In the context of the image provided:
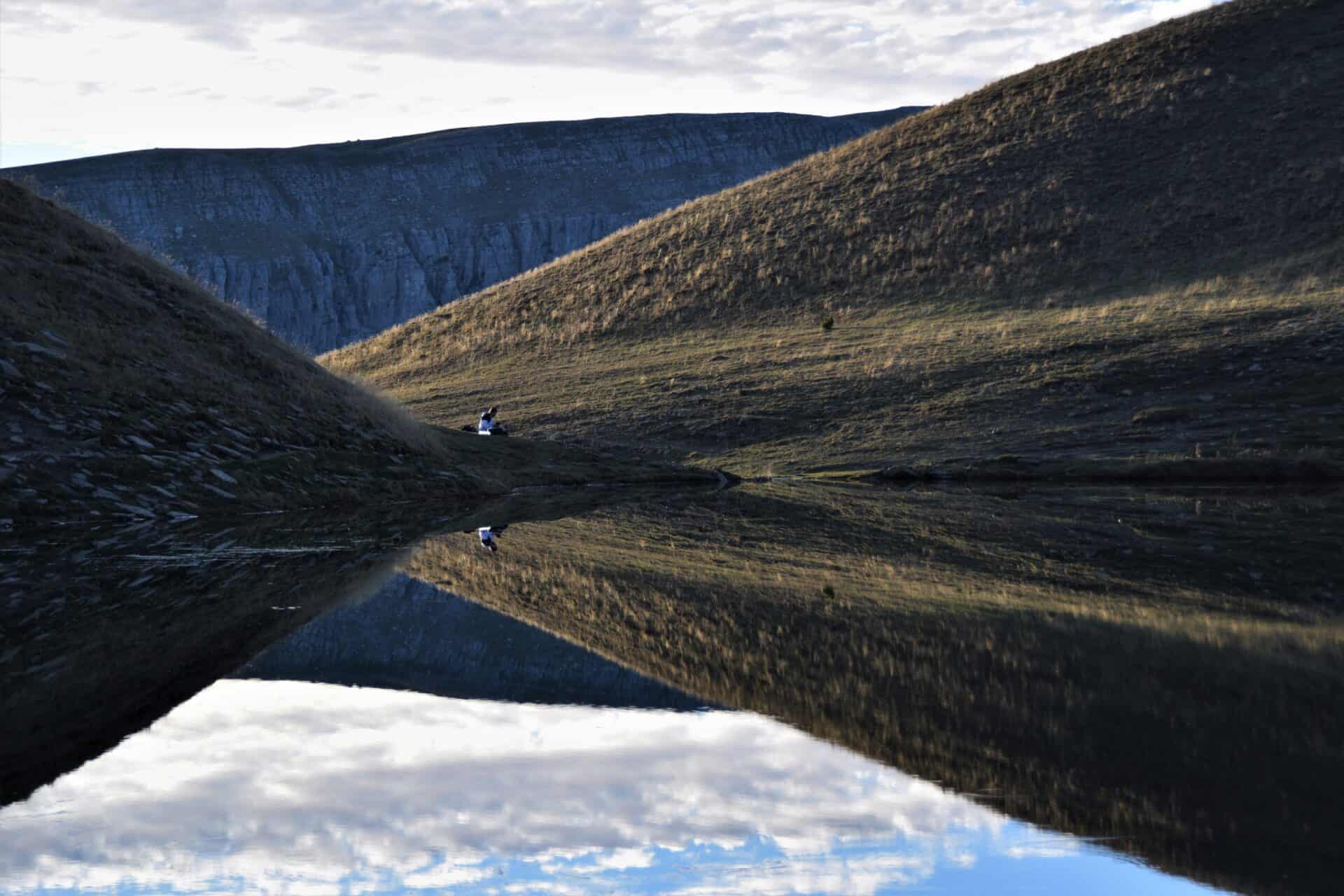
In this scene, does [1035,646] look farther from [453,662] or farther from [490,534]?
[490,534]

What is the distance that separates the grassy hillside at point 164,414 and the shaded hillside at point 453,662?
10771 mm

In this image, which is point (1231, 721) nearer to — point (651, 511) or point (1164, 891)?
point (1164, 891)

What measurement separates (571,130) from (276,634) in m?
138

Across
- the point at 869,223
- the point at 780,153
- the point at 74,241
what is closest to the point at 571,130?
the point at 780,153

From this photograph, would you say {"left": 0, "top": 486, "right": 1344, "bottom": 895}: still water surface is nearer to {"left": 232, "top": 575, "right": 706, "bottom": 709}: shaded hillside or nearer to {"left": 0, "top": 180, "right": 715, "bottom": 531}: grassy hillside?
{"left": 232, "top": 575, "right": 706, "bottom": 709}: shaded hillside

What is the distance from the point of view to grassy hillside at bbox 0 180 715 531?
2448 cm

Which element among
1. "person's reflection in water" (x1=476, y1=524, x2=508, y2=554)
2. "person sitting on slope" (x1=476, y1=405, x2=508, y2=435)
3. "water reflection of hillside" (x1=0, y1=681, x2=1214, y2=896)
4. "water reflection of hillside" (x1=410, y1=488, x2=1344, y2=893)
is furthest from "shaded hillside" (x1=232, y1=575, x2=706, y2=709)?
"person sitting on slope" (x1=476, y1=405, x2=508, y2=435)

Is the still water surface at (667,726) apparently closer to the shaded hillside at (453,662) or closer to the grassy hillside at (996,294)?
the shaded hillside at (453,662)

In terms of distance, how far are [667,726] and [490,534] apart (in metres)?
14.1

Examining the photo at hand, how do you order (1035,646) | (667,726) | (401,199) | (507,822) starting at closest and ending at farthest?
(507,822)
(667,726)
(1035,646)
(401,199)

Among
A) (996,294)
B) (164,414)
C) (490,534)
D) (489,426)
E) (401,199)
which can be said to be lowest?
(490,534)

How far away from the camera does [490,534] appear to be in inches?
906

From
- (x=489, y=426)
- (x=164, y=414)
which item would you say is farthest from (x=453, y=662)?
(x=489, y=426)

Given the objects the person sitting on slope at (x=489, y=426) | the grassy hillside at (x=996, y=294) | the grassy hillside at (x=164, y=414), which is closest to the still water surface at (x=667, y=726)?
the grassy hillside at (x=164, y=414)
